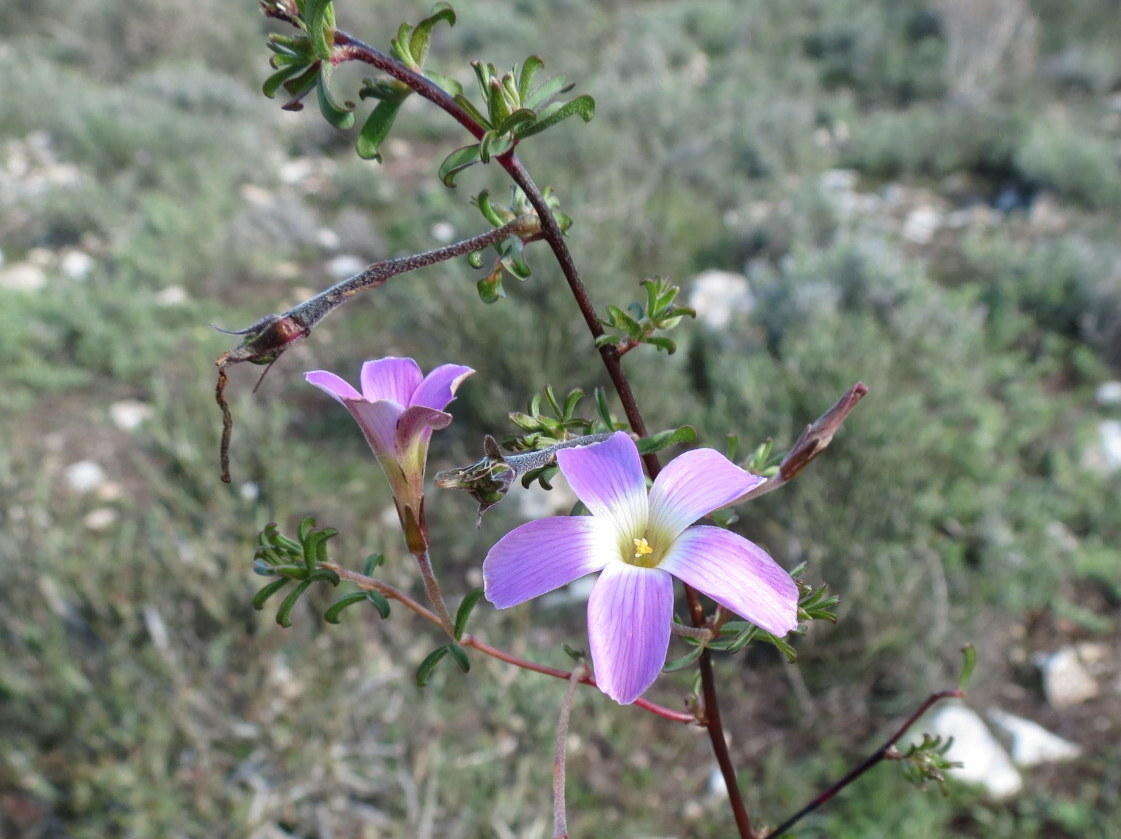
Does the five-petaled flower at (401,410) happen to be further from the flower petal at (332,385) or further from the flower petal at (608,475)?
the flower petal at (608,475)

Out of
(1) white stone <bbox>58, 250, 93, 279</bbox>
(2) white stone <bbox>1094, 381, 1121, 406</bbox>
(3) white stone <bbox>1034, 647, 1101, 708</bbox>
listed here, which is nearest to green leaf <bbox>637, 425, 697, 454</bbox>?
(3) white stone <bbox>1034, 647, 1101, 708</bbox>

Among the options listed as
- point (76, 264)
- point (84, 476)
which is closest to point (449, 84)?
point (84, 476)

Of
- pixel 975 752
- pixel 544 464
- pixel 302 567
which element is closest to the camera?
pixel 544 464

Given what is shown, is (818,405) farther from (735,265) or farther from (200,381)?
(200,381)

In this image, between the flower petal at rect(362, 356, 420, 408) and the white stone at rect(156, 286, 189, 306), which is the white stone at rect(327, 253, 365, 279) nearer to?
the white stone at rect(156, 286, 189, 306)

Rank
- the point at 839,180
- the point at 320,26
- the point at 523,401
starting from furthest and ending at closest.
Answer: the point at 839,180 → the point at 523,401 → the point at 320,26

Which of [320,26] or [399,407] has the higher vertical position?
[320,26]

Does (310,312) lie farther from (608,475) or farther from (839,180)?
(839,180)
